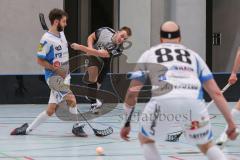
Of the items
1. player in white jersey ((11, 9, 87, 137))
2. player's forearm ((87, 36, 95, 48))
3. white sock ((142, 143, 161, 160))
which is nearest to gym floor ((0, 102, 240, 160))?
player in white jersey ((11, 9, 87, 137))

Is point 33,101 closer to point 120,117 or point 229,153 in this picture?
point 120,117

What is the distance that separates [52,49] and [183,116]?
3970 mm

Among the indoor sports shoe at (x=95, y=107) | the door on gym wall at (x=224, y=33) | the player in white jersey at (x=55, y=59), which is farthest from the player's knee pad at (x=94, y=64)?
the door on gym wall at (x=224, y=33)

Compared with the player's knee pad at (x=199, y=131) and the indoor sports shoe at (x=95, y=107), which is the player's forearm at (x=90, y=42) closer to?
the indoor sports shoe at (x=95, y=107)

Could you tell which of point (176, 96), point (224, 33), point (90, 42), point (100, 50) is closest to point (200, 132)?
point (176, 96)

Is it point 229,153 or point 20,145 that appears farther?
point 20,145

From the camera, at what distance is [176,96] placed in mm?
4656

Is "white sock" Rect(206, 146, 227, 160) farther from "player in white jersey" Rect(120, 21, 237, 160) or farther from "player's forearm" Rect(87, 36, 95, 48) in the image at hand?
"player's forearm" Rect(87, 36, 95, 48)

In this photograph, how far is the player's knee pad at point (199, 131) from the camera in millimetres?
4695

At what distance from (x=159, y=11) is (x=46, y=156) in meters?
10.4

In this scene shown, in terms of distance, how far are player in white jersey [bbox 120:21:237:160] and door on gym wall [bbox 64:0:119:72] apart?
12.9 metres

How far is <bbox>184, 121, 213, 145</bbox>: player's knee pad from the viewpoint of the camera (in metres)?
4.70

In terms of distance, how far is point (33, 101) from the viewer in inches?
582

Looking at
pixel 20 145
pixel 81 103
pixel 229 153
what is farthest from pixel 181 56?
pixel 81 103
